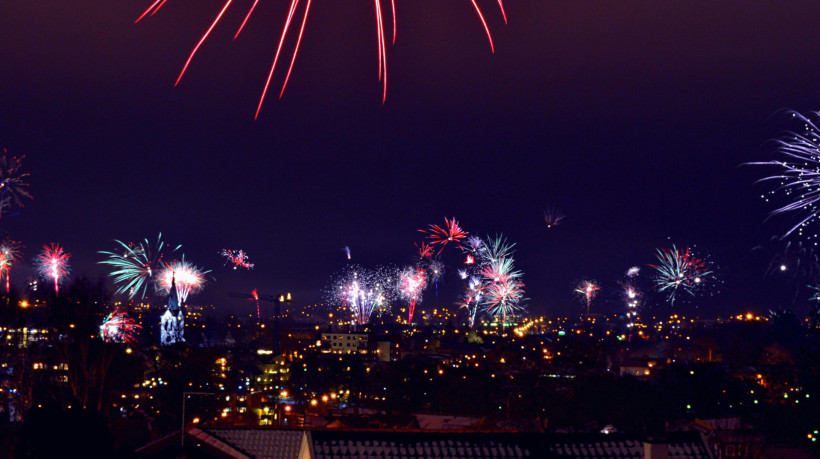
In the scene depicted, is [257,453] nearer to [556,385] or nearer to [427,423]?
[427,423]

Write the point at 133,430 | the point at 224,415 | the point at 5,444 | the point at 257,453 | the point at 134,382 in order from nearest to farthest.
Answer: the point at 257,453 < the point at 5,444 < the point at 133,430 < the point at 224,415 < the point at 134,382

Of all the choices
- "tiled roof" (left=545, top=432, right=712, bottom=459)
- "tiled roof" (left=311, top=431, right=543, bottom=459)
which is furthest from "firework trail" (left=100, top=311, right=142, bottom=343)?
"tiled roof" (left=545, top=432, right=712, bottom=459)

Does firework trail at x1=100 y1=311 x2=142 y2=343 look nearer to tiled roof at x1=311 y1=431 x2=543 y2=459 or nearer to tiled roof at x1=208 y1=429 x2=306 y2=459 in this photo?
tiled roof at x1=208 y1=429 x2=306 y2=459

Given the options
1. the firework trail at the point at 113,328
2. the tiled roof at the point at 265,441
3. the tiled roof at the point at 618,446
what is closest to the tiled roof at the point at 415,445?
the tiled roof at the point at 618,446

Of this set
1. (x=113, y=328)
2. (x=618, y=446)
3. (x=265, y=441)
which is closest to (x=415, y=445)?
(x=618, y=446)

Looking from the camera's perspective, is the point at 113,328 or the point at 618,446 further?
the point at 113,328

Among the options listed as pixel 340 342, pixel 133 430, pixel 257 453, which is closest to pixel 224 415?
pixel 133 430

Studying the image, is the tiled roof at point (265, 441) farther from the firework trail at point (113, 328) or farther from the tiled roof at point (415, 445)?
the firework trail at point (113, 328)

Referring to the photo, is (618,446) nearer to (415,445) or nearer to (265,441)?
(415,445)
